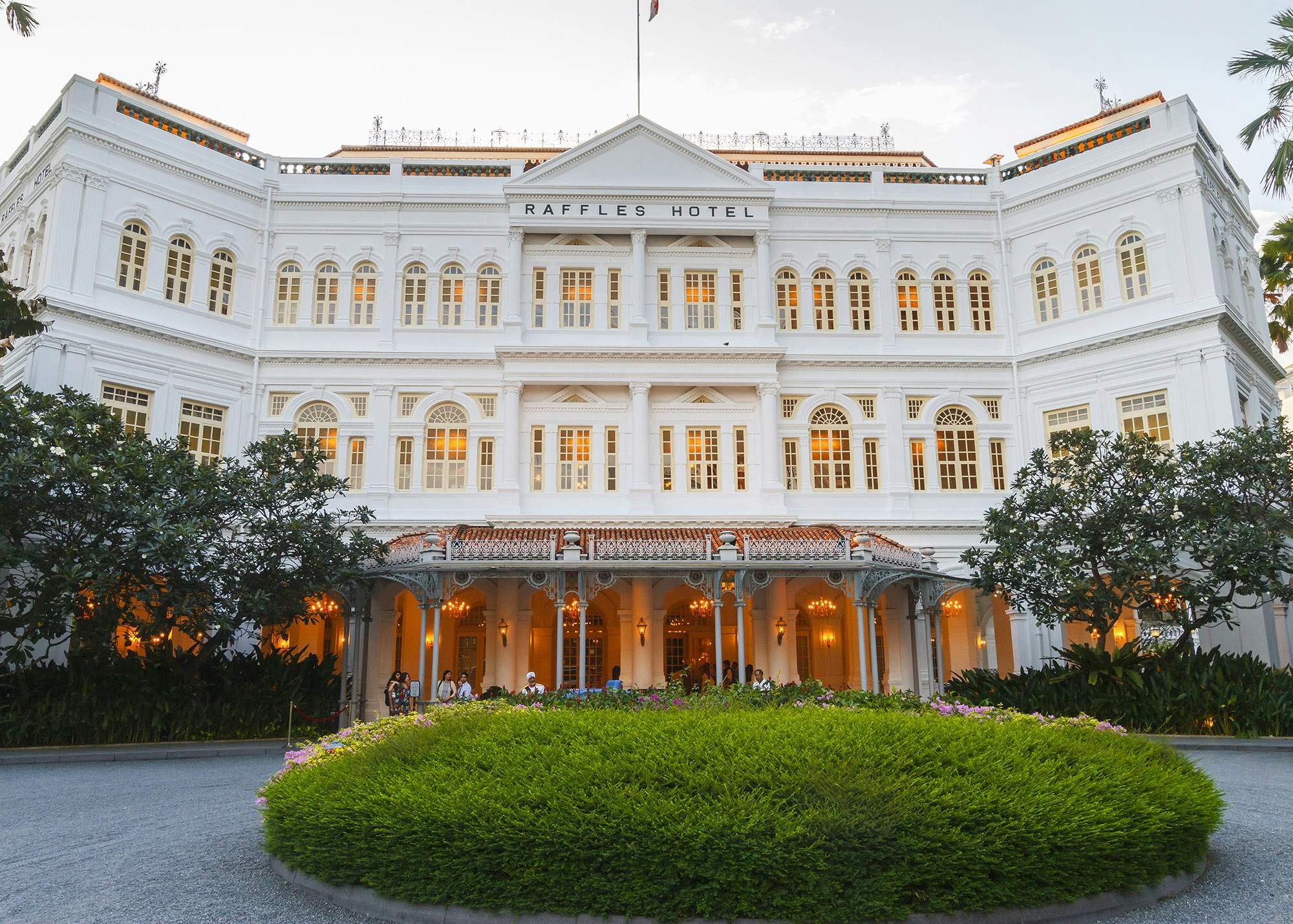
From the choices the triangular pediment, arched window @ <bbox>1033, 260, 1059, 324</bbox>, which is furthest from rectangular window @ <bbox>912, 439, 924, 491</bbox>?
the triangular pediment

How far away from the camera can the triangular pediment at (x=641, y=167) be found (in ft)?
89.7

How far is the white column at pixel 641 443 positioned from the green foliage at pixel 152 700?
30.4ft

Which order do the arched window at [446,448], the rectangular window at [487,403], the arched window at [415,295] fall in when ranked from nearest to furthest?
1. the arched window at [446,448]
2. the rectangular window at [487,403]
3. the arched window at [415,295]

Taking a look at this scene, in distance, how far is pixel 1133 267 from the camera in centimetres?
2597

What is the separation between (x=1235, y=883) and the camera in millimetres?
A: 8125

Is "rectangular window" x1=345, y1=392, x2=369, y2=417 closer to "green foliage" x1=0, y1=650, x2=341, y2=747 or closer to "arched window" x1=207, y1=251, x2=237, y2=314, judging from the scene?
"arched window" x1=207, y1=251, x2=237, y2=314

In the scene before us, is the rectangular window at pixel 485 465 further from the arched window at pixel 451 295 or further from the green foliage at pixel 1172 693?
the green foliage at pixel 1172 693

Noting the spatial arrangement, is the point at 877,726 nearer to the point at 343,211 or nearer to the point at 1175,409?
the point at 1175,409

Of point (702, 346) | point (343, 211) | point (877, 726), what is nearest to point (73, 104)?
point (343, 211)

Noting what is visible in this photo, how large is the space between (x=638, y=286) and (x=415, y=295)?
637 cm

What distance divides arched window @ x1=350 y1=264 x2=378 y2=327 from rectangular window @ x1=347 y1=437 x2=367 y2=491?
350 cm

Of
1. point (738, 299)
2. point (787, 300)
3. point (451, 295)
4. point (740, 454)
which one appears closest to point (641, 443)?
point (740, 454)

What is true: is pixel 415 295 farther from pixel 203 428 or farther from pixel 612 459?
pixel 612 459

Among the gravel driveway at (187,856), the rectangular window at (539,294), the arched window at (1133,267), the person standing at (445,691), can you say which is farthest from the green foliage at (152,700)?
the arched window at (1133,267)
